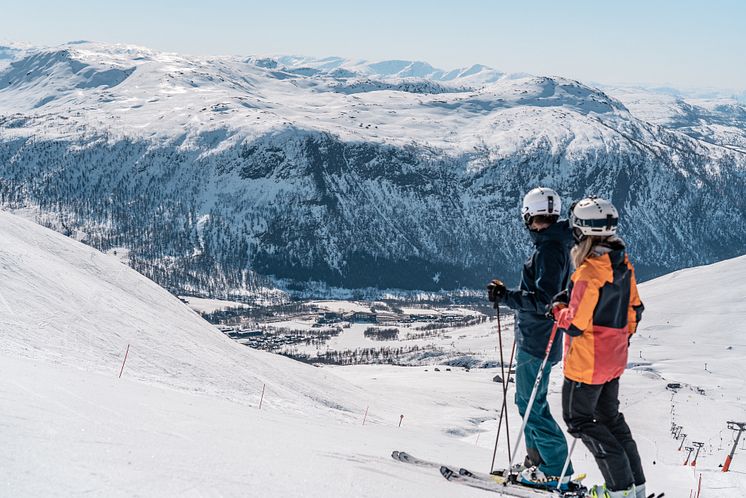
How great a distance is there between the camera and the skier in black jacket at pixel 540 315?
9.13 m

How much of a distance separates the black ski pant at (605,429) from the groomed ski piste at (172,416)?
1762 mm

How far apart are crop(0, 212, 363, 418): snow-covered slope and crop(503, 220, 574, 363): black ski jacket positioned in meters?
11.0

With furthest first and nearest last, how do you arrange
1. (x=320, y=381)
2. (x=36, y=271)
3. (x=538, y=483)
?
1. (x=320, y=381)
2. (x=36, y=271)
3. (x=538, y=483)

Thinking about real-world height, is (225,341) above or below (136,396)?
below

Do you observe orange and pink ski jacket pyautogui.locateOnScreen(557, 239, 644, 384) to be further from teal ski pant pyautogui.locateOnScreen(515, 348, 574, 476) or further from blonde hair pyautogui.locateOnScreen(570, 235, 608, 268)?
teal ski pant pyautogui.locateOnScreen(515, 348, 574, 476)

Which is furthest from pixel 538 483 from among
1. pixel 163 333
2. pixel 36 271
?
pixel 36 271

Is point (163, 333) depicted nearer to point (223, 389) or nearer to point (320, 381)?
A: point (223, 389)

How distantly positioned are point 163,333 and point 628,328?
22.2 metres

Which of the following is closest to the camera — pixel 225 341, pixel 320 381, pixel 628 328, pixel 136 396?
pixel 628 328

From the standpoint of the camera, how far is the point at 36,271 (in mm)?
25031

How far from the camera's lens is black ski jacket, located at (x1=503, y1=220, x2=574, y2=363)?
9.09 m

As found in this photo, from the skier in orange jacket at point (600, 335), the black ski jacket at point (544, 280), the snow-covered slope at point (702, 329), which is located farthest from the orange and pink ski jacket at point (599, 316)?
the snow-covered slope at point (702, 329)

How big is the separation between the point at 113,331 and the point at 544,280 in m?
18.8

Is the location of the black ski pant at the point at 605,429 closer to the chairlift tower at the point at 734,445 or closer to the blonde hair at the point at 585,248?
the blonde hair at the point at 585,248
